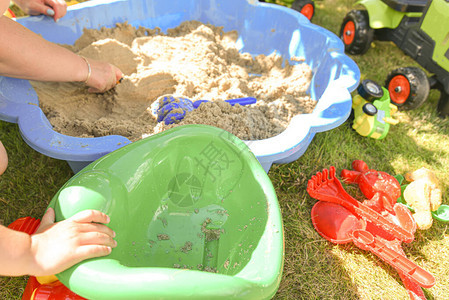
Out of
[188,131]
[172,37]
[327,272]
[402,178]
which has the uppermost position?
[188,131]

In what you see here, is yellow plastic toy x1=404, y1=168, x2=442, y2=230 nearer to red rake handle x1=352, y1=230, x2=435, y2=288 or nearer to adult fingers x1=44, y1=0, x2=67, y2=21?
red rake handle x1=352, y1=230, x2=435, y2=288

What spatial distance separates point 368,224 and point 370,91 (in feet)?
1.91

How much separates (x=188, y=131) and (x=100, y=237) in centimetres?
36

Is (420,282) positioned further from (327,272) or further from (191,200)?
(191,200)

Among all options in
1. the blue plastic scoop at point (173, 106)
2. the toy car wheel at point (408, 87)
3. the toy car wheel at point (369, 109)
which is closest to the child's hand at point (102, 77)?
the blue plastic scoop at point (173, 106)

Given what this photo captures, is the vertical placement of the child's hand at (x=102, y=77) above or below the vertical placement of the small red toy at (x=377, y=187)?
above

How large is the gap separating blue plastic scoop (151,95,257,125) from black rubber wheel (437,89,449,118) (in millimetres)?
938

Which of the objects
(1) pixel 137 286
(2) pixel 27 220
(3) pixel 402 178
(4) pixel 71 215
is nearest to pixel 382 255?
(3) pixel 402 178

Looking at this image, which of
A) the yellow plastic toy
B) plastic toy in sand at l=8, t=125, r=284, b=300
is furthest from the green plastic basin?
the yellow plastic toy

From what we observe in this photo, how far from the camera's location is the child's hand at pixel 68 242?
0.62 meters

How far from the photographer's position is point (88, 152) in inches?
34.9

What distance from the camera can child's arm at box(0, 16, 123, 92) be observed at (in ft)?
3.32

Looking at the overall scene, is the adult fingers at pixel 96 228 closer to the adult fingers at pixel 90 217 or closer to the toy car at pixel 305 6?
the adult fingers at pixel 90 217

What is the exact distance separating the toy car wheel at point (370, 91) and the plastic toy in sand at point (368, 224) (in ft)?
1.19
